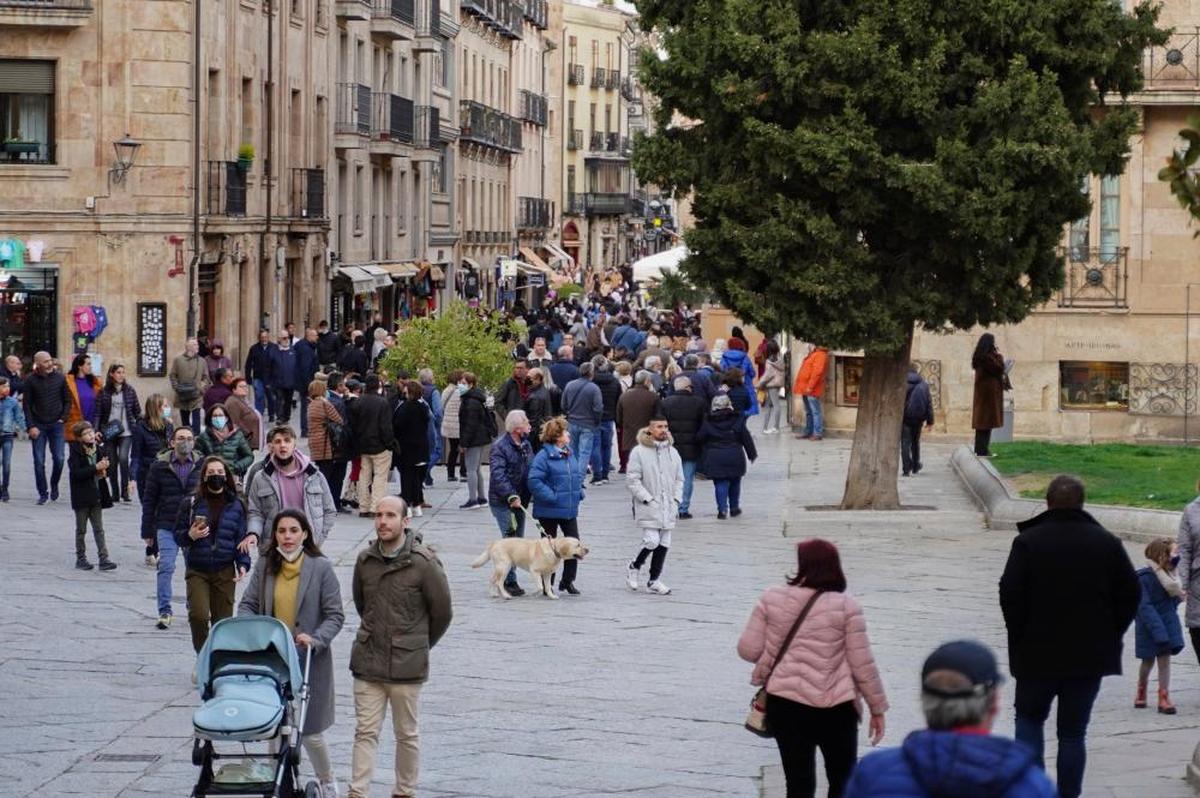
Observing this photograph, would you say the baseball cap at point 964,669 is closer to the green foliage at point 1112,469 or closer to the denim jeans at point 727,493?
the green foliage at point 1112,469

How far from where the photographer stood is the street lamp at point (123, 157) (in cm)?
3600

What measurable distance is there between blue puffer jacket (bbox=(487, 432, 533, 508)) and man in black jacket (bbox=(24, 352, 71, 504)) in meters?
7.22

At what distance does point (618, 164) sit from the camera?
104 meters

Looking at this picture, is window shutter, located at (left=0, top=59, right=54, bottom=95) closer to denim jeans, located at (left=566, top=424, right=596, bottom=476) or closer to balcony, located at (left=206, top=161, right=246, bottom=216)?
balcony, located at (left=206, top=161, right=246, bottom=216)

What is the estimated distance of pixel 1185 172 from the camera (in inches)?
329

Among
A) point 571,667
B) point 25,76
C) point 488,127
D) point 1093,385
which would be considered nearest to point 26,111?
point 25,76

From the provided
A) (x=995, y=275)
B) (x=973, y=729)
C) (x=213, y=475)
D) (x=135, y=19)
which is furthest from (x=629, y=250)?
(x=973, y=729)

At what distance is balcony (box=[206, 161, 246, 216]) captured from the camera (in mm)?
38250

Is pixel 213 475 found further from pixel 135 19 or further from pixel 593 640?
pixel 135 19

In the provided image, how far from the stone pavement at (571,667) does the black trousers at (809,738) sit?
6.19 ft

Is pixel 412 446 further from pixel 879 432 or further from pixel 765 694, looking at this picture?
pixel 765 694

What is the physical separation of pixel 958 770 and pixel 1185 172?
3.59m

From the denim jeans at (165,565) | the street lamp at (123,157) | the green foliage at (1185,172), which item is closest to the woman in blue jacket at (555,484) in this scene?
the denim jeans at (165,565)

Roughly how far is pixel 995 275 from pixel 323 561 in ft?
42.3
